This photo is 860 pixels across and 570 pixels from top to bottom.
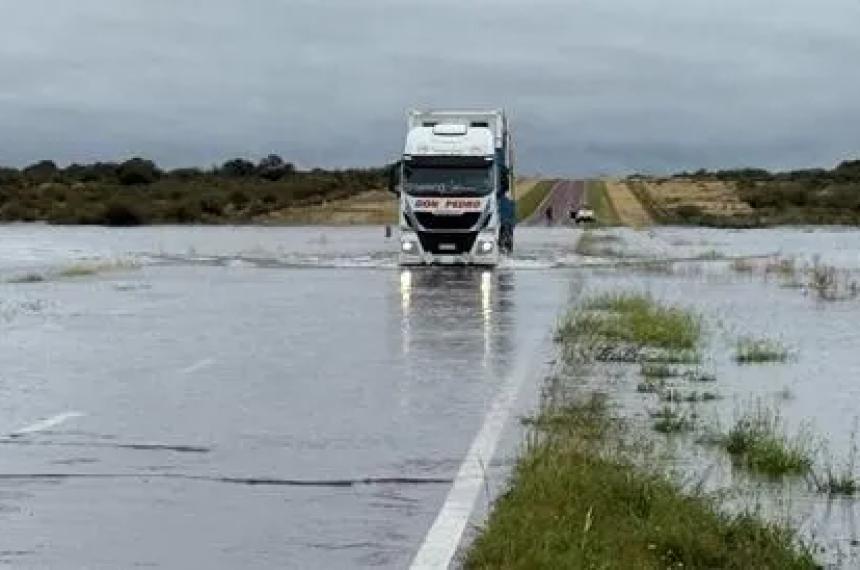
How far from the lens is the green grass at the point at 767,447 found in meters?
10.3

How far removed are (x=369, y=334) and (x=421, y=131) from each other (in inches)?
760

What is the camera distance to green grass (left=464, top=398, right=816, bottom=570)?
7250 mm

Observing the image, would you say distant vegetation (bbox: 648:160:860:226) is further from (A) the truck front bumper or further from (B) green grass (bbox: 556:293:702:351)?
(B) green grass (bbox: 556:293:702:351)

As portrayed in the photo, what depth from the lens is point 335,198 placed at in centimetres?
12669

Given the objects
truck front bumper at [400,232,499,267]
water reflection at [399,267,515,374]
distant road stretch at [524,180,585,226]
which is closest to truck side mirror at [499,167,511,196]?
truck front bumper at [400,232,499,267]

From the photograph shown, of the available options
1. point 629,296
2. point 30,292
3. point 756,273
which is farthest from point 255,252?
point 629,296

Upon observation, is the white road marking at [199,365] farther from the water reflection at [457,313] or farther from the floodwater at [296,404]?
the water reflection at [457,313]

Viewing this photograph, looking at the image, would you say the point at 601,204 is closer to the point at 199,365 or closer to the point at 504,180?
the point at 504,180

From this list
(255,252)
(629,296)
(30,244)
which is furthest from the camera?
(30,244)

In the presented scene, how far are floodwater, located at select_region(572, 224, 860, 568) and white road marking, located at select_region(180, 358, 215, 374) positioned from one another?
4.08 metres

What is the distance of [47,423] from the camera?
1227 cm

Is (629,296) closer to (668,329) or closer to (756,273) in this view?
(668,329)

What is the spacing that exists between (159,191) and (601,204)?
3467 cm

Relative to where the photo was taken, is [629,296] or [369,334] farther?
[629,296]
